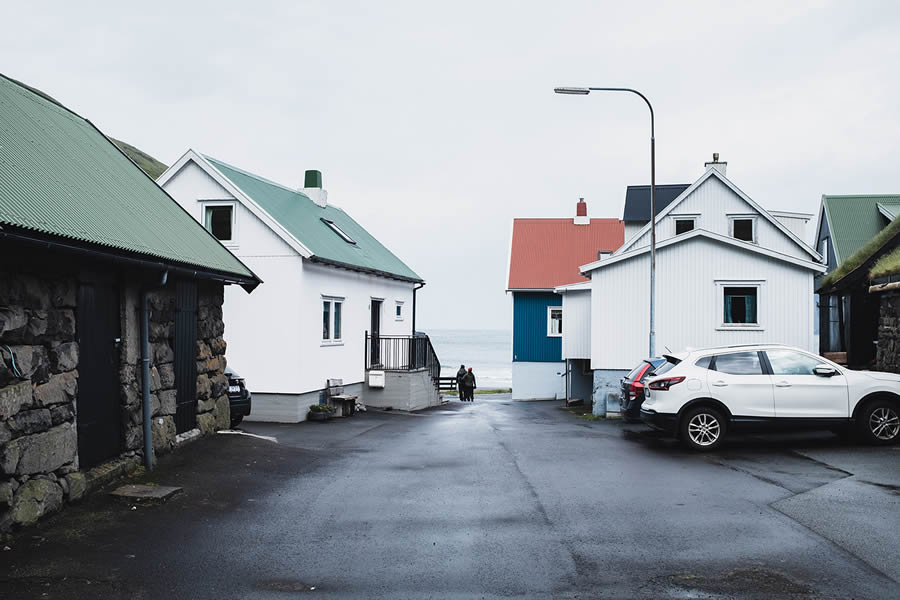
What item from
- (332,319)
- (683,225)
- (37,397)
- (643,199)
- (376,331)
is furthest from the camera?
(643,199)

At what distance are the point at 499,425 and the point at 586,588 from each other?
14.2 meters

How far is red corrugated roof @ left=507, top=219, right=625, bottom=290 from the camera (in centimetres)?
3888

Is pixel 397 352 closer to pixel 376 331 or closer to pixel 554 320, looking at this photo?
pixel 376 331

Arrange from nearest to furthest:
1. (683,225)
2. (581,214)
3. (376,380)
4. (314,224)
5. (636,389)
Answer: (636,389) < (314,224) < (376,380) < (683,225) < (581,214)

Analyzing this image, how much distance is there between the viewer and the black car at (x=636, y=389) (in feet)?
50.4

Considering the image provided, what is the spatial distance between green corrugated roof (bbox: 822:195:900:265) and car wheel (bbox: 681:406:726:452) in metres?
29.7

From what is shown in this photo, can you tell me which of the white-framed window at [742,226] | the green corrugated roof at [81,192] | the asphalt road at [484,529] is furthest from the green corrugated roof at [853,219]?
the green corrugated roof at [81,192]

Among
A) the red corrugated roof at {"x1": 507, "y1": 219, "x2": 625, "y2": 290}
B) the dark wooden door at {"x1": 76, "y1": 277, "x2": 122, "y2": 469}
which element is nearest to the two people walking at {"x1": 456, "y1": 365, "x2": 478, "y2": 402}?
the red corrugated roof at {"x1": 507, "y1": 219, "x2": 625, "y2": 290}

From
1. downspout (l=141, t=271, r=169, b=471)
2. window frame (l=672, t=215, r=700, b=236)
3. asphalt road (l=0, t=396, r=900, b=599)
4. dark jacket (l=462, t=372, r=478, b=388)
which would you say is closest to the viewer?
asphalt road (l=0, t=396, r=900, b=599)

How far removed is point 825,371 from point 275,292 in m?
13.0

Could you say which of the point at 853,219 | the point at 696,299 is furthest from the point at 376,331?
the point at 853,219

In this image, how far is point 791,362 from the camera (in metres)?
13.6

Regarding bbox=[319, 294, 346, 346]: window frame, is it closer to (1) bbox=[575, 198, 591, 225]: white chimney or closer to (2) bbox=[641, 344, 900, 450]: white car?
(2) bbox=[641, 344, 900, 450]: white car

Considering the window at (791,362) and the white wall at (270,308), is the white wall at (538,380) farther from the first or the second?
the window at (791,362)
